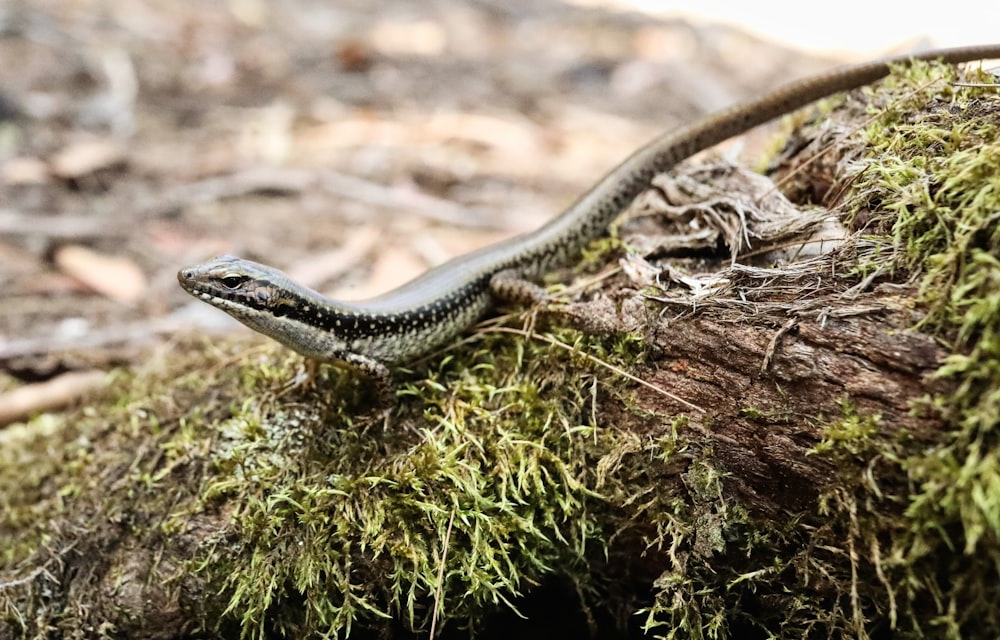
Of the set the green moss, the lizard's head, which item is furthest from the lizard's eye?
the green moss

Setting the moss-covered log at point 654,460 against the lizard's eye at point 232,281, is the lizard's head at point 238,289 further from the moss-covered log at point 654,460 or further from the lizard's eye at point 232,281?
the moss-covered log at point 654,460

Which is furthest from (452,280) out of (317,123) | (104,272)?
(317,123)

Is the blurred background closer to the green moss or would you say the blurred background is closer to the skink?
the skink

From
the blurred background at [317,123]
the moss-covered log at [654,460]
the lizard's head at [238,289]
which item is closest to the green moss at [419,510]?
the moss-covered log at [654,460]

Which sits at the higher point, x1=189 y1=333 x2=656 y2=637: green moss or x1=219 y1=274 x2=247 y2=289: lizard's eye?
x1=219 y1=274 x2=247 y2=289: lizard's eye

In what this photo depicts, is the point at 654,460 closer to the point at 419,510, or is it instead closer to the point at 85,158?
the point at 419,510

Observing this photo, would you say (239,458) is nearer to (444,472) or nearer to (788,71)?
(444,472)

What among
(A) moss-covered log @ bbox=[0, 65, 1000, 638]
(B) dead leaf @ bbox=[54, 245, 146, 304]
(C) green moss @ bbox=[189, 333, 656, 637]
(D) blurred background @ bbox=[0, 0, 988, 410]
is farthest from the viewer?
(D) blurred background @ bbox=[0, 0, 988, 410]

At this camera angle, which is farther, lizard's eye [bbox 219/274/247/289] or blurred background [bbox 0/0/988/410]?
blurred background [bbox 0/0/988/410]
